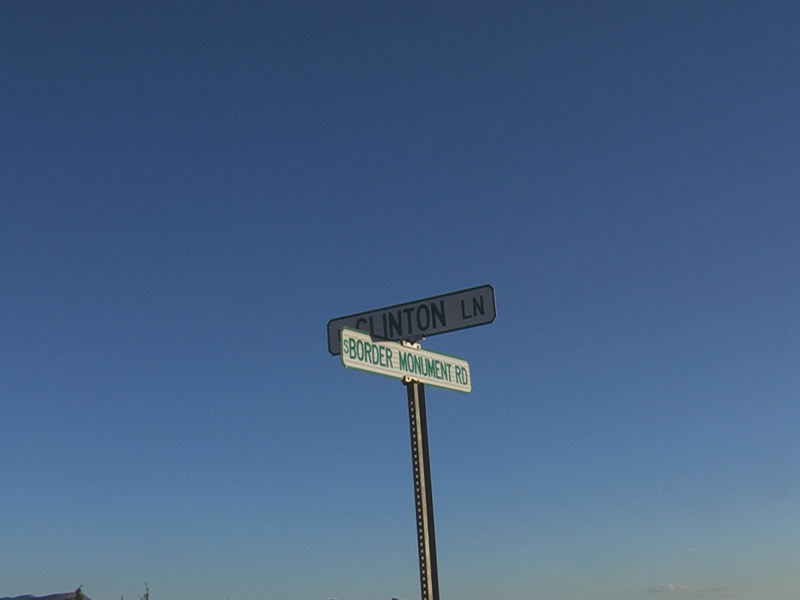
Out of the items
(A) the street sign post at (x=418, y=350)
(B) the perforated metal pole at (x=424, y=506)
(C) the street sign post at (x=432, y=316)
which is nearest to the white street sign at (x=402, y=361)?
(A) the street sign post at (x=418, y=350)

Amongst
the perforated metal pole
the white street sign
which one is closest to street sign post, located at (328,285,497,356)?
the white street sign

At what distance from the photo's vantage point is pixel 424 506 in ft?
27.6

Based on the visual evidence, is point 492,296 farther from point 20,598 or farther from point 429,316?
point 20,598

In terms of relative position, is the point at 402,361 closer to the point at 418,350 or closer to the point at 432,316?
the point at 418,350

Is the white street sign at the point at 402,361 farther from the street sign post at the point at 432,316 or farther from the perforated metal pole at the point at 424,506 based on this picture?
the perforated metal pole at the point at 424,506

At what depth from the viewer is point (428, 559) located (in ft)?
27.2

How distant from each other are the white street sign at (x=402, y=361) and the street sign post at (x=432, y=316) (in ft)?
0.70

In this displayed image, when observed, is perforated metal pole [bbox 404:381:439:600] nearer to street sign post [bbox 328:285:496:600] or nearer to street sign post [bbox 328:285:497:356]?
street sign post [bbox 328:285:496:600]

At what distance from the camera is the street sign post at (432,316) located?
926 cm

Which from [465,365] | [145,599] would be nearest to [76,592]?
[145,599]

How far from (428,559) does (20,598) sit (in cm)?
11648

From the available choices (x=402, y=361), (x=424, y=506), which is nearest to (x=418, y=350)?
(x=402, y=361)

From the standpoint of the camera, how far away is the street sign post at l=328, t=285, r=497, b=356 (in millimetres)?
9258

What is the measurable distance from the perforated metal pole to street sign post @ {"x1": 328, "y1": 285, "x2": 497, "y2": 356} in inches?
36.5
